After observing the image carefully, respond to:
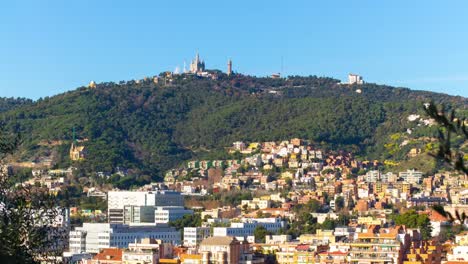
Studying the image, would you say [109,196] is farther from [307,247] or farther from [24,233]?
[24,233]

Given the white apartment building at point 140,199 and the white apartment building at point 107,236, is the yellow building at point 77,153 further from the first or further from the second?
the white apartment building at point 107,236

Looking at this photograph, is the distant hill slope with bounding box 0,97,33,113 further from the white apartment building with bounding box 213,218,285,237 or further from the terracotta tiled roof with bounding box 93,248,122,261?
the terracotta tiled roof with bounding box 93,248,122,261

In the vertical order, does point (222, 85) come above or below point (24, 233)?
above

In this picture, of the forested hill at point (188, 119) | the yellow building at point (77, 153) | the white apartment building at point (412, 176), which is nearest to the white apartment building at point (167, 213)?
the white apartment building at point (412, 176)

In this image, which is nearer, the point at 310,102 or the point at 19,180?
the point at 19,180

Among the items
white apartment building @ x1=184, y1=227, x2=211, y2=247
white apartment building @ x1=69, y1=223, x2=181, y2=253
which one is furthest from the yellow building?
white apartment building @ x1=184, y1=227, x2=211, y2=247

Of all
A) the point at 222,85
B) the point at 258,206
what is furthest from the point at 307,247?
the point at 222,85
